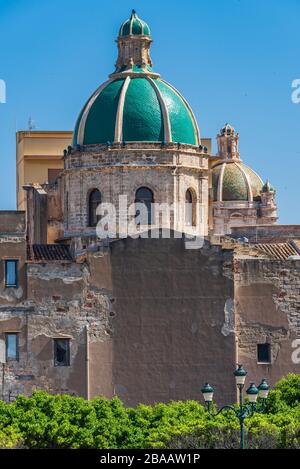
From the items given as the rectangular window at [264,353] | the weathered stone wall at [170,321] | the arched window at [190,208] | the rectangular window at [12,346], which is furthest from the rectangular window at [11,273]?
the arched window at [190,208]

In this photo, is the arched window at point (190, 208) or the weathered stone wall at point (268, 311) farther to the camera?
the arched window at point (190, 208)

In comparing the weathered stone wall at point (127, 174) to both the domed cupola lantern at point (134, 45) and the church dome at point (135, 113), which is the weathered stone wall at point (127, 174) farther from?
the domed cupola lantern at point (134, 45)

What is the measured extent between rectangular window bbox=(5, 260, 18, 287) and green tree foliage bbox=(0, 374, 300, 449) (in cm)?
466

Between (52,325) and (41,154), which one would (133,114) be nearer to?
(52,325)

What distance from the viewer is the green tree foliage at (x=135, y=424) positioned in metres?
51.6

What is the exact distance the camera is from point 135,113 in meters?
65.5

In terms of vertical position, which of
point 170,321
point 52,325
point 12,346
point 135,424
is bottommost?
point 135,424

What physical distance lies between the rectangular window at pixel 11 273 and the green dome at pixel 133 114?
6.90 m

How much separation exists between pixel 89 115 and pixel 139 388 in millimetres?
9958

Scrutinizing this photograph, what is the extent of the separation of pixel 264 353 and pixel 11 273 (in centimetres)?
760

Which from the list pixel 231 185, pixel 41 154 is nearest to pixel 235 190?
pixel 231 185

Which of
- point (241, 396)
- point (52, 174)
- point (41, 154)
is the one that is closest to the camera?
point (241, 396)

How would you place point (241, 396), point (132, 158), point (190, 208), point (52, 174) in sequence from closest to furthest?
point (241, 396) → point (132, 158) → point (190, 208) → point (52, 174)

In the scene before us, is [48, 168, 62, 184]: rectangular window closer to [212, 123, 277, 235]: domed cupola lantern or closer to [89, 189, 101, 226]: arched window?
[89, 189, 101, 226]: arched window
